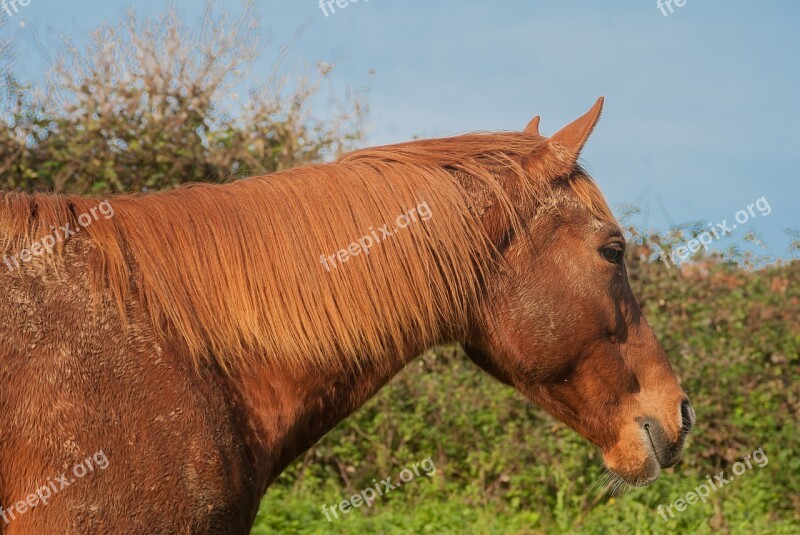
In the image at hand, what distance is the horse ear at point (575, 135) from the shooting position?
3232 millimetres

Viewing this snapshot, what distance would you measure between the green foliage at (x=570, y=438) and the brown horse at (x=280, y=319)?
3860 mm

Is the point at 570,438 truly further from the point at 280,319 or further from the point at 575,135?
the point at 280,319

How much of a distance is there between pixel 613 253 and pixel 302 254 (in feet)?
3.89

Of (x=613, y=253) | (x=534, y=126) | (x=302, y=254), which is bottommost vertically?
(x=613, y=253)

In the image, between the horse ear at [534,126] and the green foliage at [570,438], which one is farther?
the green foliage at [570,438]

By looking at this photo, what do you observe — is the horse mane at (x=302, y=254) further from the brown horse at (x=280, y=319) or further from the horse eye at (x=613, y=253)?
the horse eye at (x=613, y=253)

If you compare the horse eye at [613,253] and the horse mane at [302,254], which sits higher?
the horse mane at [302,254]

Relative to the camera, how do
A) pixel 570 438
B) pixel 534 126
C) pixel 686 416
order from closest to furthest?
pixel 686 416 < pixel 534 126 < pixel 570 438

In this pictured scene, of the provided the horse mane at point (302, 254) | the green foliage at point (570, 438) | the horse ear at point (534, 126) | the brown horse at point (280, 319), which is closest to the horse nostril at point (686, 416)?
the brown horse at point (280, 319)

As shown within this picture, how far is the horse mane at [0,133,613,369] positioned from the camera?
272 cm

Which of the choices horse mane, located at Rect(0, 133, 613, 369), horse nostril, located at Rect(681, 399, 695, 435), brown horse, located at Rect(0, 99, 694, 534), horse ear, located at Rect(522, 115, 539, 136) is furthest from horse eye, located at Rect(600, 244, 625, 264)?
horse ear, located at Rect(522, 115, 539, 136)

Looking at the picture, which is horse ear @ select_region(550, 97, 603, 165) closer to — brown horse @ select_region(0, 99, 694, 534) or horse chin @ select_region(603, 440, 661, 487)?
brown horse @ select_region(0, 99, 694, 534)

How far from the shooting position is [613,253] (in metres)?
3.22

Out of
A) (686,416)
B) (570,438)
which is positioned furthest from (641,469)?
(570,438)
